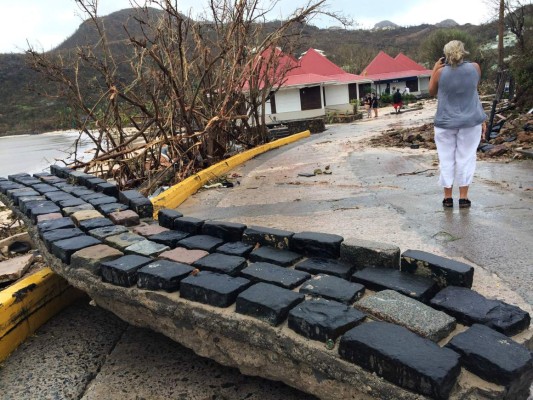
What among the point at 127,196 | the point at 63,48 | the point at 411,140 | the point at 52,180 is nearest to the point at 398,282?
the point at 127,196

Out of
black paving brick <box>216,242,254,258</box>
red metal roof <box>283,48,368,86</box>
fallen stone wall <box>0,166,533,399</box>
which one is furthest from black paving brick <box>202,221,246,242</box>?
red metal roof <box>283,48,368,86</box>

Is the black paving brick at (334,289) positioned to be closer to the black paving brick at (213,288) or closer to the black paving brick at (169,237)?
the black paving brick at (213,288)

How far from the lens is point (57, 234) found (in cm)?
311

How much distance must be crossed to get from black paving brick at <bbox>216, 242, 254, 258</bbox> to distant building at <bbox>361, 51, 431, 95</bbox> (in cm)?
4383

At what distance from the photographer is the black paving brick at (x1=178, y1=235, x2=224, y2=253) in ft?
9.40

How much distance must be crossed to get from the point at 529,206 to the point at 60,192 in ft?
15.4

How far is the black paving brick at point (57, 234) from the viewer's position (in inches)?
119

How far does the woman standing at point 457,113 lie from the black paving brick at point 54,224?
3.39 metres

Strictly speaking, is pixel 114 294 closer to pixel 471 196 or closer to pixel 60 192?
pixel 60 192

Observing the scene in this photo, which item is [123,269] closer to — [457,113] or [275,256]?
[275,256]

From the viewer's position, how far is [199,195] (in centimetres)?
684

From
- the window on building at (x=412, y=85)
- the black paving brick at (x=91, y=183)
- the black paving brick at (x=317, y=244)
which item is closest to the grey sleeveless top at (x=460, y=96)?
the black paving brick at (x=317, y=244)

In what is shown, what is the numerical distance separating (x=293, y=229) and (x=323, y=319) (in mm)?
2570

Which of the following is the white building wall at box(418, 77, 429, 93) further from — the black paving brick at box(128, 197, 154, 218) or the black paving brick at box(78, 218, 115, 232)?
the black paving brick at box(78, 218, 115, 232)
